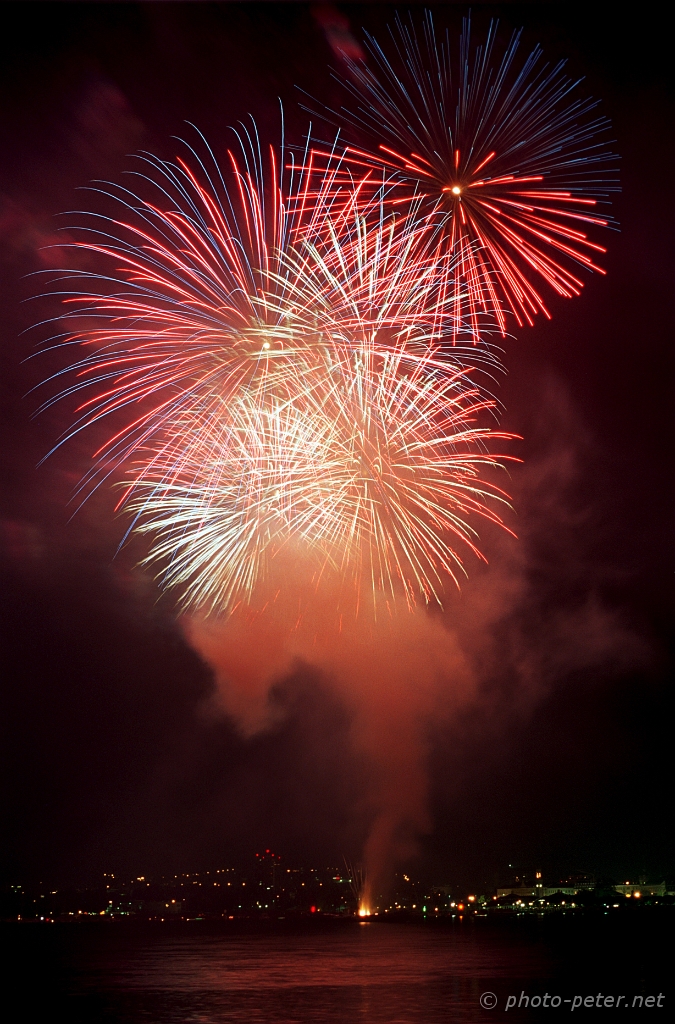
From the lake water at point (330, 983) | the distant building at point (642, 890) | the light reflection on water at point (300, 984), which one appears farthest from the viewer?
the distant building at point (642, 890)

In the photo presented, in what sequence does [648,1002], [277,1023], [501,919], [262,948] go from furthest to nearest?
[501,919] → [262,948] → [648,1002] → [277,1023]

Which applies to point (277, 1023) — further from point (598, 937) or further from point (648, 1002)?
point (598, 937)

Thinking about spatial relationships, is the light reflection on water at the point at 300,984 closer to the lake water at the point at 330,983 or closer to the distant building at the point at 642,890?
the lake water at the point at 330,983

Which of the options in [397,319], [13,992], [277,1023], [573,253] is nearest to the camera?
[573,253]

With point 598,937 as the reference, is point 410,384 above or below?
above

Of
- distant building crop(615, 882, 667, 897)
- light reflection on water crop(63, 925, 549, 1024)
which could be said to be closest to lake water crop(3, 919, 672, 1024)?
light reflection on water crop(63, 925, 549, 1024)

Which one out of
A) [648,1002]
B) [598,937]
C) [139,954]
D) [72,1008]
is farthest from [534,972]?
[598,937]

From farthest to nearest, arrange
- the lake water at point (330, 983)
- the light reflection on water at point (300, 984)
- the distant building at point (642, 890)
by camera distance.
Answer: the distant building at point (642, 890) < the lake water at point (330, 983) < the light reflection on water at point (300, 984)

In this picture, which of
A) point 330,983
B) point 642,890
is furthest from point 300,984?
point 642,890

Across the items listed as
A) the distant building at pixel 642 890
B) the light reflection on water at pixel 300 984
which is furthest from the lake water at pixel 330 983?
the distant building at pixel 642 890
